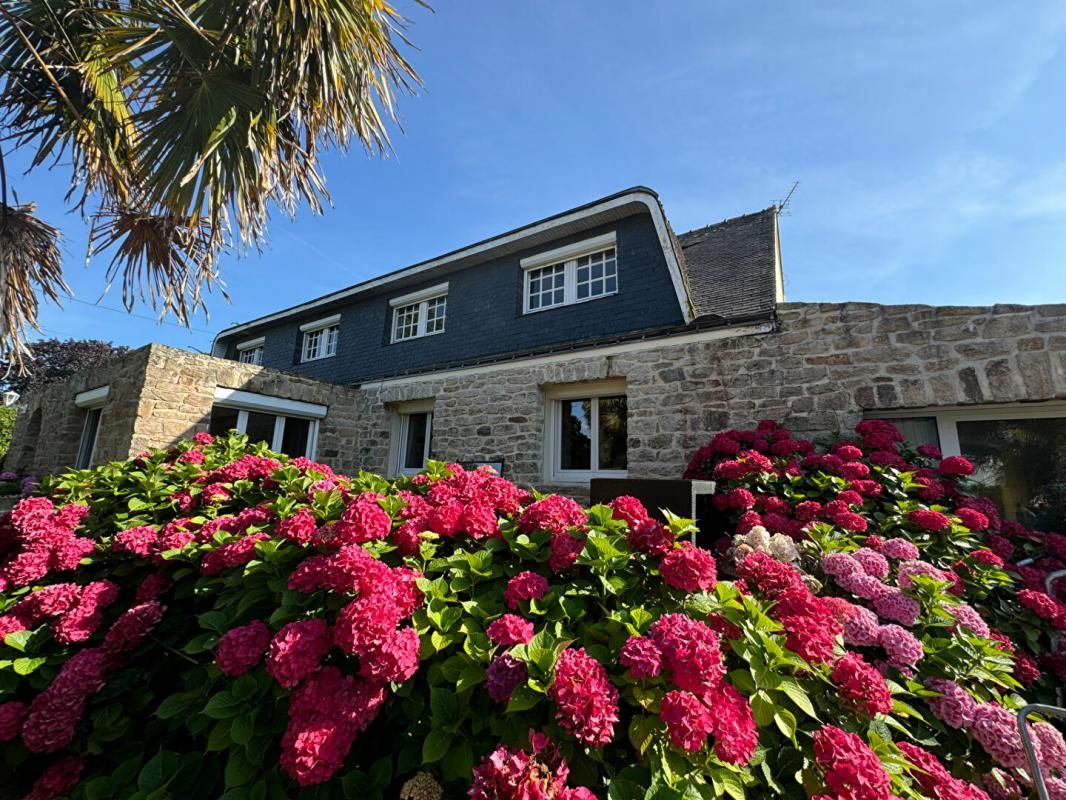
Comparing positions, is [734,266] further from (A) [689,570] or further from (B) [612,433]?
(A) [689,570]

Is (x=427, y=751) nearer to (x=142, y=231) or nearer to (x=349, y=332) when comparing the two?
(x=142, y=231)

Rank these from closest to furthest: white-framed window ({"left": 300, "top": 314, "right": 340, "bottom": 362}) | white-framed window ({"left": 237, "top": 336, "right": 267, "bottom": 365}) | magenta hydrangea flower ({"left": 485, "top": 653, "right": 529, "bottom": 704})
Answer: magenta hydrangea flower ({"left": 485, "top": 653, "right": 529, "bottom": 704})
white-framed window ({"left": 300, "top": 314, "right": 340, "bottom": 362})
white-framed window ({"left": 237, "top": 336, "right": 267, "bottom": 365})

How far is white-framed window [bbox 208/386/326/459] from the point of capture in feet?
22.8

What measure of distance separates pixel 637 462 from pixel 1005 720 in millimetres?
4234

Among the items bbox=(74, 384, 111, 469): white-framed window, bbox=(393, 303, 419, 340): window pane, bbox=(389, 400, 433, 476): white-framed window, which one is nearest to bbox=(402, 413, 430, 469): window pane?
bbox=(389, 400, 433, 476): white-framed window

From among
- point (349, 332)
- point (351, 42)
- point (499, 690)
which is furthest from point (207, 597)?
point (349, 332)

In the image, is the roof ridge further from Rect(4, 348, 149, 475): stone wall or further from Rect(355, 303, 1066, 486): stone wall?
Rect(4, 348, 149, 475): stone wall

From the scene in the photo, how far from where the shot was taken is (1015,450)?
12.7 ft

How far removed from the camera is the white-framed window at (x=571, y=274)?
699cm

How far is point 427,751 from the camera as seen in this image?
955 mm

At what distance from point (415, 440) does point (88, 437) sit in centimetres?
628

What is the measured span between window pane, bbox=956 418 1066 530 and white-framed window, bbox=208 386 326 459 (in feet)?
29.7

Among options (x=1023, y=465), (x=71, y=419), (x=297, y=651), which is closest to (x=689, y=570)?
(x=297, y=651)

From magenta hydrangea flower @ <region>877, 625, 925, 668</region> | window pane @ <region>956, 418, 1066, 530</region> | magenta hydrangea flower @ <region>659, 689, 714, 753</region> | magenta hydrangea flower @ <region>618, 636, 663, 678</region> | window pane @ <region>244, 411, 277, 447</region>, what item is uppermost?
window pane @ <region>244, 411, 277, 447</region>
